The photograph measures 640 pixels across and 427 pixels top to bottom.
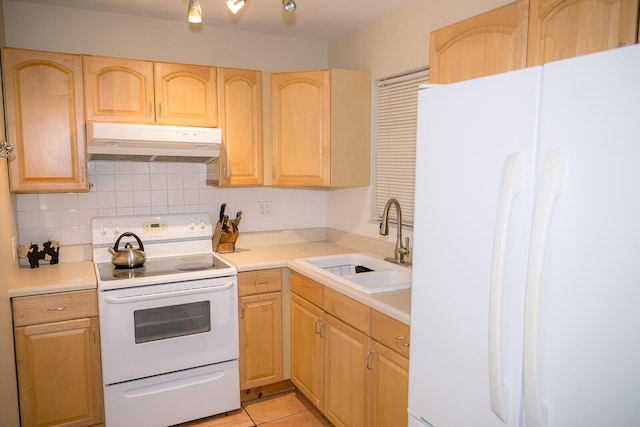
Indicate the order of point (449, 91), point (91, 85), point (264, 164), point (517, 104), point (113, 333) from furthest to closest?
point (264, 164) < point (91, 85) < point (113, 333) < point (449, 91) < point (517, 104)

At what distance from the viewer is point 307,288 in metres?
2.61

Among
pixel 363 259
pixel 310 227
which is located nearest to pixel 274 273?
pixel 363 259

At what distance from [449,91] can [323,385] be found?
1.81 m

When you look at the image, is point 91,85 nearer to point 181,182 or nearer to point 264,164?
point 181,182

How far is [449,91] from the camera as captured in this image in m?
1.32

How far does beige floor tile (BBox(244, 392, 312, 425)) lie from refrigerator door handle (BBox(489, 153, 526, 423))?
1879mm

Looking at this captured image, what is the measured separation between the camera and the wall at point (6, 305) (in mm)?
1949

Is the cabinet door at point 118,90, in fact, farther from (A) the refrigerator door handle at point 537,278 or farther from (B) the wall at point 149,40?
(A) the refrigerator door handle at point 537,278

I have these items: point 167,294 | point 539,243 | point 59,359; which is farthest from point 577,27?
point 59,359

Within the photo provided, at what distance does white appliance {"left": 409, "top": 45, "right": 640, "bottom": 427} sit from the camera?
35.4 inches

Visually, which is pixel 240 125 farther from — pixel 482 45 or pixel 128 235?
pixel 482 45

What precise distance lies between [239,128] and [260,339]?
1.39 m

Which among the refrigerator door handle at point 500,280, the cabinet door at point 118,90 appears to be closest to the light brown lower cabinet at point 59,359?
the cabinet door at point 118,90

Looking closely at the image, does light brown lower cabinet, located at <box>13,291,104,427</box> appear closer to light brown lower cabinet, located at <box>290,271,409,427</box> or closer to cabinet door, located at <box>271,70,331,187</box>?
light brown lower cabinet, located at <box>290,271,409,427</box>
